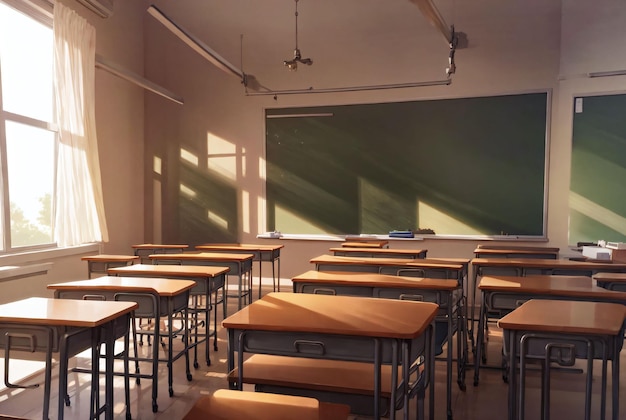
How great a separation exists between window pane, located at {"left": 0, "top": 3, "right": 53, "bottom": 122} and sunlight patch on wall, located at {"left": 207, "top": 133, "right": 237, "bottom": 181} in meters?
2.41

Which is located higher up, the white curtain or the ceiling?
the ceiling

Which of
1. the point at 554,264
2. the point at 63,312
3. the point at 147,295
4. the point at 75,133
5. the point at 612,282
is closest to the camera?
the point at 63,312

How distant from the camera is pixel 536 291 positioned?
2.81 metres

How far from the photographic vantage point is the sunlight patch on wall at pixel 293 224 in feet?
23.1

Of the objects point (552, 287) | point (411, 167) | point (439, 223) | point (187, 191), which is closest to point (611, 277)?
point (552, 287)

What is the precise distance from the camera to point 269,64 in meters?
7.19

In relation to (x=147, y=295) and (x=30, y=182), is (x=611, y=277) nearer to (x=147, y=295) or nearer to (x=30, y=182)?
(x=147, y=295)

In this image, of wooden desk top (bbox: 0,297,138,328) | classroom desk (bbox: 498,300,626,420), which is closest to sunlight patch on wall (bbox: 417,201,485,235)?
classroom desk (bbox: 498,300,626,420)

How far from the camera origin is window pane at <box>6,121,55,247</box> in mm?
4938

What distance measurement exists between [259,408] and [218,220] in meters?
6.07

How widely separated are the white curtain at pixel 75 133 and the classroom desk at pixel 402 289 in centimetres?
346

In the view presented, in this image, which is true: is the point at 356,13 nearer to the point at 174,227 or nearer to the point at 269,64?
the point at 269,64

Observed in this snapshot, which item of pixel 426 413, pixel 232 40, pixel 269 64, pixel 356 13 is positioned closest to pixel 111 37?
pixel 232 40

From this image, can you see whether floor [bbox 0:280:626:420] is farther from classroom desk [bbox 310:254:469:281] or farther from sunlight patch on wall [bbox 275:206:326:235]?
sunlight patch on wall [bbox 275:206:326:235]
